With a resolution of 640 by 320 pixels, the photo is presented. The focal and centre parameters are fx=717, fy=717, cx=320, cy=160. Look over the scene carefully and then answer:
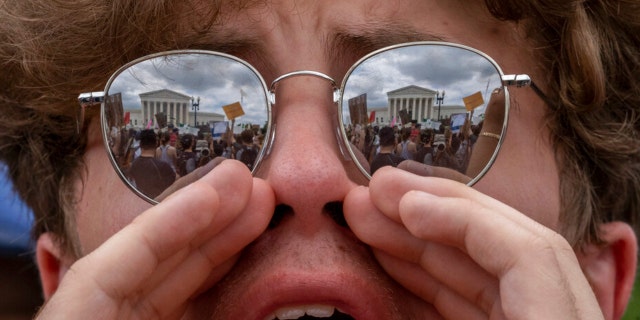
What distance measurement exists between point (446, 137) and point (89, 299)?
1.01m

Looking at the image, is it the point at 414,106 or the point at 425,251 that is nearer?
the point at 425,251

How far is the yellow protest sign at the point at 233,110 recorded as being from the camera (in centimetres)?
199

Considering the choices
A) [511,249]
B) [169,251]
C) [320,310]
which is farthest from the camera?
[320,310]

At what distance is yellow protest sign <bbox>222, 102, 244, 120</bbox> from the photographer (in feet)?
6.54

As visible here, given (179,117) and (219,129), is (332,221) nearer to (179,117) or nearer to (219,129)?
(219,129)

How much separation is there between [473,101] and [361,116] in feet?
1.02

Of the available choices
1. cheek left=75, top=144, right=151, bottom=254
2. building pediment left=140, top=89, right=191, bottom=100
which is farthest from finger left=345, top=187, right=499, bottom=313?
cheek left=75, top=144, right=151, bottom=254

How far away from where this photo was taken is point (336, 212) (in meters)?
1.93

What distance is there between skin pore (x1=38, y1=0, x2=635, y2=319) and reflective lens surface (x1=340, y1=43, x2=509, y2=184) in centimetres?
8

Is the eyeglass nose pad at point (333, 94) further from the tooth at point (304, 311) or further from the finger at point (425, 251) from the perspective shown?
the tooth at point (304, 311)

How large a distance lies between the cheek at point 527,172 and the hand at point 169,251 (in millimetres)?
701

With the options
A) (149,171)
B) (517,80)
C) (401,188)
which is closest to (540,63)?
(517,80)

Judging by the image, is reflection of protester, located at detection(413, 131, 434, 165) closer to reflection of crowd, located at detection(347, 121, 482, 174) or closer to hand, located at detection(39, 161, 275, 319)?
reflection of crowd, located at detection(347, 121, 482, 174)

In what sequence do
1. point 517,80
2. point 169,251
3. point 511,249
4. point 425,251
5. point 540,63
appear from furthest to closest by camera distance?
point 540,63 < point 517,80 < point 425,251 < point 169,251 < point 511,249
